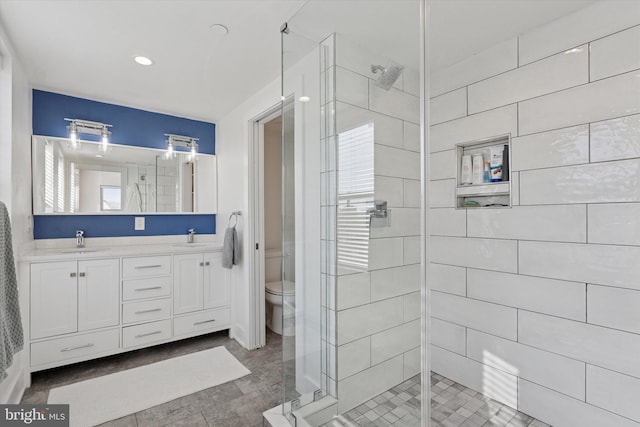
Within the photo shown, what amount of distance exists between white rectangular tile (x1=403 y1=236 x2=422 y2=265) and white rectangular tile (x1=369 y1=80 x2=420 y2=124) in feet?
1.69

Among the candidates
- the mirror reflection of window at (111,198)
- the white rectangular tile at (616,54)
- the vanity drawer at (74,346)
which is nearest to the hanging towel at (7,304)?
the vanity drawer at (74,346)

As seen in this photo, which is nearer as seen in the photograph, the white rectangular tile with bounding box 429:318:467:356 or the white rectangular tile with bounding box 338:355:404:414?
the white rectangular tile with bounding box 338:355:404:414

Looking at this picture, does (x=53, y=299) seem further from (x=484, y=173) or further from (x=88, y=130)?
(x=484, y=173)

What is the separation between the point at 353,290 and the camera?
1.58 metres

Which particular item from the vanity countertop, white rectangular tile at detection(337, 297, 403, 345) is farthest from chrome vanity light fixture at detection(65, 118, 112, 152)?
white rectangular tile at detection(337, 297, 403, 345)

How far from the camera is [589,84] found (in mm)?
1403

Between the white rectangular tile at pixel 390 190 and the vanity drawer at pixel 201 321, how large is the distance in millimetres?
2224

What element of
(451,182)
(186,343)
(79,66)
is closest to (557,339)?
(451,182)

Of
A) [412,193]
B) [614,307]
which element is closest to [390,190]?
[412,193]

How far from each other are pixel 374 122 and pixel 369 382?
4.08 ft

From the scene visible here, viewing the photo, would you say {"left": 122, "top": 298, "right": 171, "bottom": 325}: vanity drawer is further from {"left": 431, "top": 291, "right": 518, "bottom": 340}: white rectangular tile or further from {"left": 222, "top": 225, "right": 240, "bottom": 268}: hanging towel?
{"left": 431, "top": 291, "right": 518, "bottom": 340}: white rectangular tile

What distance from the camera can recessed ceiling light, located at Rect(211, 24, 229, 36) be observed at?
69.7 inches

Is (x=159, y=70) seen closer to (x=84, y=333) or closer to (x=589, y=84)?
(x=84, y=333)

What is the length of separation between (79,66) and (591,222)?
3199 millimetres
